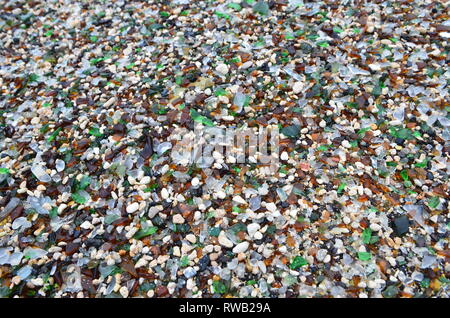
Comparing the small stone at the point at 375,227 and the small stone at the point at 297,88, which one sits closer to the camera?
the small stone at the point at 375,227

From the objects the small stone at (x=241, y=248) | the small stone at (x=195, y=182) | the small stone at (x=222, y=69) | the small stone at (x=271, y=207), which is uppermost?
the small stone at (x=222, y=69)

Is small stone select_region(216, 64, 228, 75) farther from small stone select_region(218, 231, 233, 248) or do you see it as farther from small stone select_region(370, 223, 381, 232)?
small stone select_region(370, 223, 381, 232)

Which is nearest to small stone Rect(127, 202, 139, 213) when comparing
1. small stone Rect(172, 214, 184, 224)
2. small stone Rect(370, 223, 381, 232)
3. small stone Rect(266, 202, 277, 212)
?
small stone Rect(172, 214, 184, 224)

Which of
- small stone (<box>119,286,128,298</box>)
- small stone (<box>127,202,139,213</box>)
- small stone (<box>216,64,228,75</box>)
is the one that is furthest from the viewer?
small stone (<box>216,64,228,75</box>)

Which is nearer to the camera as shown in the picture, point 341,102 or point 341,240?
point 341,240

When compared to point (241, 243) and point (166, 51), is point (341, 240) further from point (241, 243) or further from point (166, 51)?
point (166, 51)

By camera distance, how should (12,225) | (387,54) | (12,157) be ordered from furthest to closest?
(387,54), (12,157), (12,225)

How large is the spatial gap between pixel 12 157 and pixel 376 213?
1936mm

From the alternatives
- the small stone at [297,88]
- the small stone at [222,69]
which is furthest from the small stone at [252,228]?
the small stone at [222,69]

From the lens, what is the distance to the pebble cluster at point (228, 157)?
6.17 ft

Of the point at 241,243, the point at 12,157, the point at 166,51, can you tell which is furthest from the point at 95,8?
the point at 241,243

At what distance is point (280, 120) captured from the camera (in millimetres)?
2363

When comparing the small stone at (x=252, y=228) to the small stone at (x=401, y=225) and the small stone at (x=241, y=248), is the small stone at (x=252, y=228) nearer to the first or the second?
the small stone at (x=241, y=248)

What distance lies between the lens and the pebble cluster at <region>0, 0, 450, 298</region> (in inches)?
74.0
